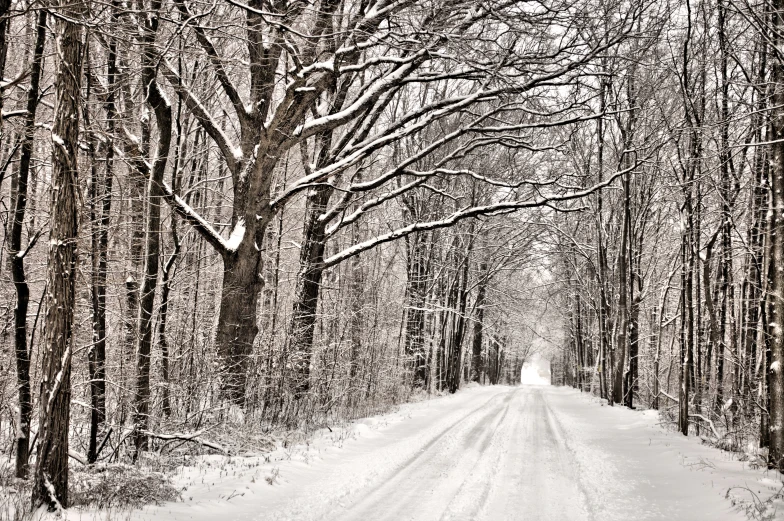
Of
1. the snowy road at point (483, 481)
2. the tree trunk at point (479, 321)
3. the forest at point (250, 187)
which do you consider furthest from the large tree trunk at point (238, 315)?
the tree trunk at point (479, 321)

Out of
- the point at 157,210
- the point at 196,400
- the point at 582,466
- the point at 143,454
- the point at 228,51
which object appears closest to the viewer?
the point at 143,454

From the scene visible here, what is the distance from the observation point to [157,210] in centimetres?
978

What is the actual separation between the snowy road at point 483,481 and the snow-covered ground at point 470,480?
16mm

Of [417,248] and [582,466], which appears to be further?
[417,248]

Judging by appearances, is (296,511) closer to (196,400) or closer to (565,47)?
(196,400)

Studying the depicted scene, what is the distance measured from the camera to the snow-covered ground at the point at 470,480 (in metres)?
5.71

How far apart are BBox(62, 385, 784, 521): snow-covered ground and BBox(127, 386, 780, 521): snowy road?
0.02 m

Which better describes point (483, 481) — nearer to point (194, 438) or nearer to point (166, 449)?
point (194, 438)

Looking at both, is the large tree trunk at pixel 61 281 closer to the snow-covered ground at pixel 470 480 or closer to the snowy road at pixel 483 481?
the snow-covered ground at pixel 470 480

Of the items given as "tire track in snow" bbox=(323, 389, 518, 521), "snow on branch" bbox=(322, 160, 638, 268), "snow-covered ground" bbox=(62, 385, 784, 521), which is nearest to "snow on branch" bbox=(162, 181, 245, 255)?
"snow on branch" bbox=(322, 160, 638, 268)

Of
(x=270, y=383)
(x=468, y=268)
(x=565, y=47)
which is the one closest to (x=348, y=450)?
(x=270, y=383)

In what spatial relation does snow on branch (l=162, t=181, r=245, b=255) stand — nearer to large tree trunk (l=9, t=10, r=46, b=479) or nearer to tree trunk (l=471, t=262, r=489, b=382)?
large tree trunk (l=9, t=10, r=46, b=479)

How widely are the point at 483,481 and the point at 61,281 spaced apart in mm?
5515

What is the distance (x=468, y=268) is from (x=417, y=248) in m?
5.70
